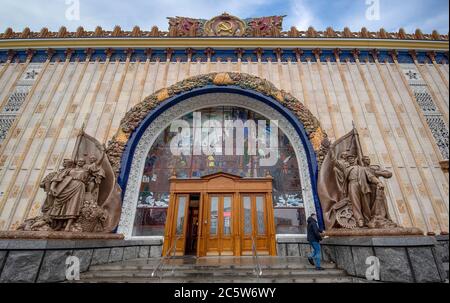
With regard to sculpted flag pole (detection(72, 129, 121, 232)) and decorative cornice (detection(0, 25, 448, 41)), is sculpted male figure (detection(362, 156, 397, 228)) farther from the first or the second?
decorative cornice (detection(0, 25, 448, 41))

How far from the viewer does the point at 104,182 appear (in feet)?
21.9

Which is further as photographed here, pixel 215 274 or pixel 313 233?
pixel 313 233

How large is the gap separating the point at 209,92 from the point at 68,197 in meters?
6.26

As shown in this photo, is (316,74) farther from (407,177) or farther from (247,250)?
(247,250)

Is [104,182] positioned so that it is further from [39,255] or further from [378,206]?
[378,206]

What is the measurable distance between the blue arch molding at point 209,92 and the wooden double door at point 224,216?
5.13 feet

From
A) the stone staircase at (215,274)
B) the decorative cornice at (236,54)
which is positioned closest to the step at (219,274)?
the stone staircase at (215,274)

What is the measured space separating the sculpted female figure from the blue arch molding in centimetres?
209

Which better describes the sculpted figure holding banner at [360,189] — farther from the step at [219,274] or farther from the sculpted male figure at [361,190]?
the step at [219,274]

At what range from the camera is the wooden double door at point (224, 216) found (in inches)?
284

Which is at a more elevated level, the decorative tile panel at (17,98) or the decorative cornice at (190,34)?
the decorative cornice at (190,34)

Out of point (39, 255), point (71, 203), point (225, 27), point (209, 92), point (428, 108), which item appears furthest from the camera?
point (225, 27)

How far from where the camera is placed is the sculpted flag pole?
6328 mm

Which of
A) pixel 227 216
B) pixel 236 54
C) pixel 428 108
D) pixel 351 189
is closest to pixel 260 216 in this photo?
pixel 227 216
